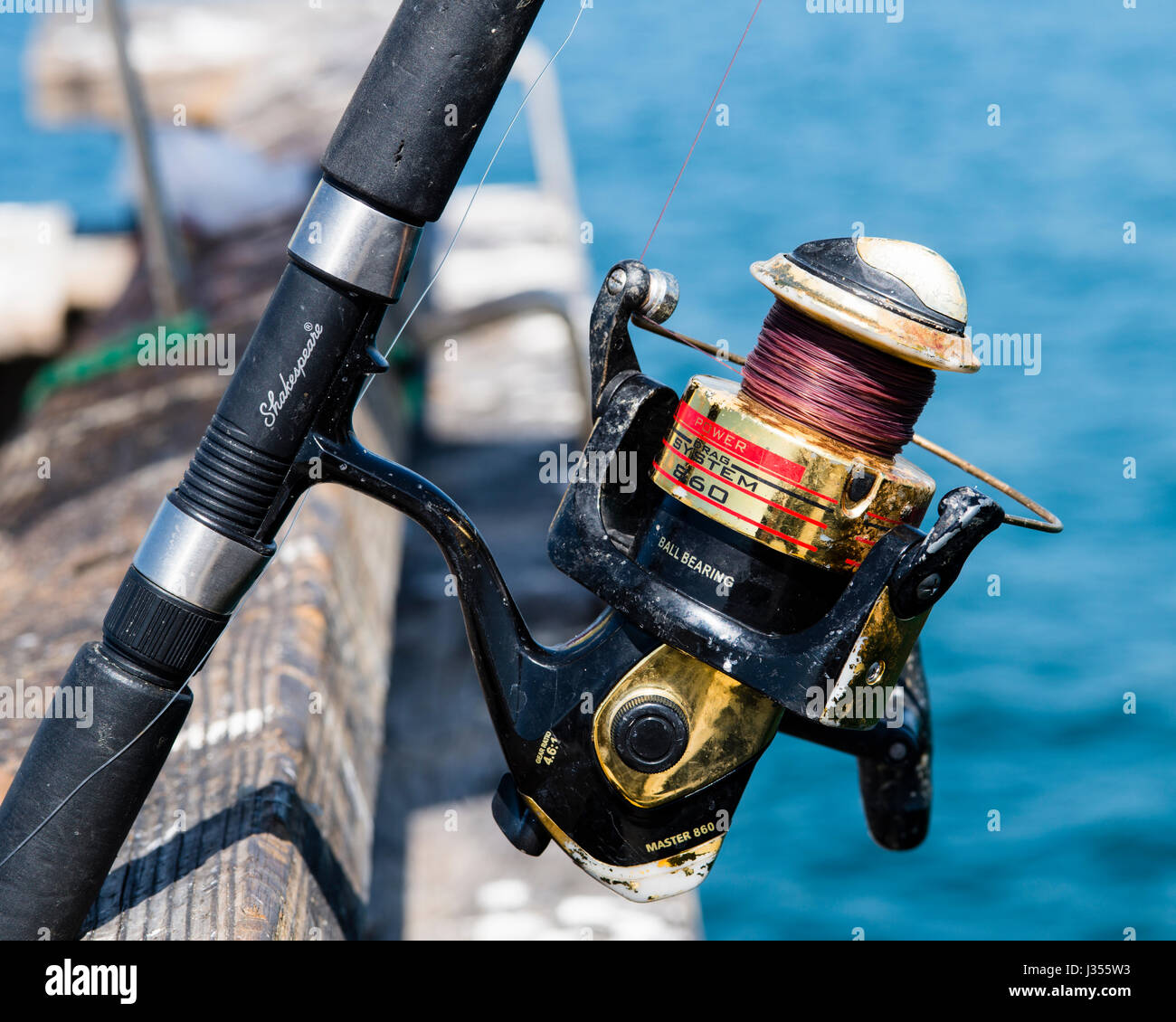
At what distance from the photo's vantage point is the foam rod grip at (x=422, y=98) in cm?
133

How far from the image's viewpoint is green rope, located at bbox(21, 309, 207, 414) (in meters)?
3.40

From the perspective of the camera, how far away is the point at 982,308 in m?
9.66

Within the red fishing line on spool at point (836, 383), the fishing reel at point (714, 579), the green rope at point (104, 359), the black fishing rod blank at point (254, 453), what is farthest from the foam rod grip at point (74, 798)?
the green rope at point (104, 359)

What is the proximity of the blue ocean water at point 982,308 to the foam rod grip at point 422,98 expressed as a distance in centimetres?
416

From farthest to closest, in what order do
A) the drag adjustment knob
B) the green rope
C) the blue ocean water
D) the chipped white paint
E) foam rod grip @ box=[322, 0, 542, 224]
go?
1. the blue ocean water
2. the green rope
3. the chipped white paint
4. the drag adjustment knob
5. foam rod grip @ box=[322, 0, 542, 224]

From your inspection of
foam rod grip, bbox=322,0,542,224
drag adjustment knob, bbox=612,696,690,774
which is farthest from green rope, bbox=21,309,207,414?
drag adjustment knob, bbox=612,696,690,774

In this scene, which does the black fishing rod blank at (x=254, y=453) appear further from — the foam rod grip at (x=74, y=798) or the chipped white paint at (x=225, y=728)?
the chipped white paint at (x=225, y=728)

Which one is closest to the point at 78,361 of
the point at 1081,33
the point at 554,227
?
the point at 554,227

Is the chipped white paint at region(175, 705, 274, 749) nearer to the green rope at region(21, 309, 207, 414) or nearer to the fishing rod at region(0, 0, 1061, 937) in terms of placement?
the fishing rod at region(0, 0, 1061, 937)

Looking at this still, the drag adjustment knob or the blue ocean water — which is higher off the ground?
the blue ocean water

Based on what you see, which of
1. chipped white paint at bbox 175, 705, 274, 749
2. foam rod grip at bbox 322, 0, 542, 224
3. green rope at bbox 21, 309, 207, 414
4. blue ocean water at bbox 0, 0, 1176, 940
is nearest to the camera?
foam rod grip at bbox 322, 0, 542, 224

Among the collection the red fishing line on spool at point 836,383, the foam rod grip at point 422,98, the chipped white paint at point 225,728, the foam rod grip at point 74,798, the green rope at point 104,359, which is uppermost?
the green rope at point 104,359

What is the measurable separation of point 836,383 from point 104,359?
250 cm

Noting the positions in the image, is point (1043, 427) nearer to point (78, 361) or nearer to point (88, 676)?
point (78, 361)
